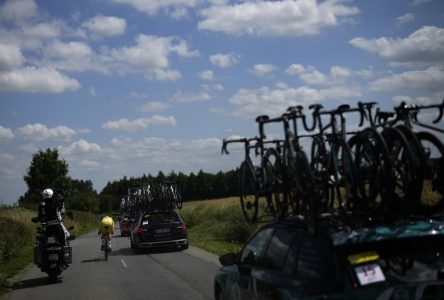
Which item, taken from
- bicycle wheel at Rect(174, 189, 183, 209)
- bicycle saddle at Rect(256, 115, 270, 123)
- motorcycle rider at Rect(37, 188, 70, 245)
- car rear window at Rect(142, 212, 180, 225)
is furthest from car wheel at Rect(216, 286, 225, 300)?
bicycle wheel at Rect(174, 189, 183, 209)

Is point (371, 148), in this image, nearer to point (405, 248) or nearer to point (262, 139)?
point (405, 248)

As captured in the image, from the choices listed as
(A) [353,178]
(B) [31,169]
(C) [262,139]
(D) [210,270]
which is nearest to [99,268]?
(D) [210,270]

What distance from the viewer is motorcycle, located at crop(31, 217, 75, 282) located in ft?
43.8

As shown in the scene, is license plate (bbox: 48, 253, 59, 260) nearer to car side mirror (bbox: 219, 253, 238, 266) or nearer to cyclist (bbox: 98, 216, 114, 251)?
cyclist (bbox: 98, 216, 114, 251)

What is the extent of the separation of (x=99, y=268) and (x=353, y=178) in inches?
474

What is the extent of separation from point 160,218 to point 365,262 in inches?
665

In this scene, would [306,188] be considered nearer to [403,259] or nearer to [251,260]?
[251,260]

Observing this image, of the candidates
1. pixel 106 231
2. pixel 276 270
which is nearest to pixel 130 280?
pixel 106 231

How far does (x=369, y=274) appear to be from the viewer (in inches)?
169

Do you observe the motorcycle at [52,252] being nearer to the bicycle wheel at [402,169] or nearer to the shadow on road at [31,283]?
the shadow on road at [31,283]

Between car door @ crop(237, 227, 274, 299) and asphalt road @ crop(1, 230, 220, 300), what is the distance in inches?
158

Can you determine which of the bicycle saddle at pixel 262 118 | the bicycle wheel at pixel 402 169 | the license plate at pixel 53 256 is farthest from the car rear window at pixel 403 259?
the license plate at pixel 53 256

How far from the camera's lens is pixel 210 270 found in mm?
14094

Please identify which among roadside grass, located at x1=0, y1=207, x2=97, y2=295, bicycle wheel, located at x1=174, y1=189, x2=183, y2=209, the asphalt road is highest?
bicycle wheel, located at x1=174, y1=189, x2=183, y2=209
